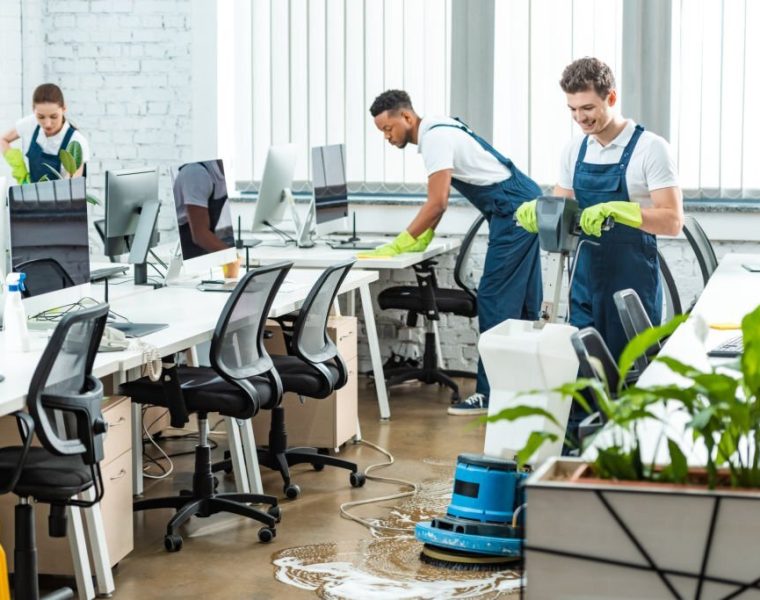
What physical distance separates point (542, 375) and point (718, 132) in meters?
3.49

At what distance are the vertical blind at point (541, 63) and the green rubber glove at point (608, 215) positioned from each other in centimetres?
230

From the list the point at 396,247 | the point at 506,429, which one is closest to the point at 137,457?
the point at 506,429

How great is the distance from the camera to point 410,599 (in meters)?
3.37

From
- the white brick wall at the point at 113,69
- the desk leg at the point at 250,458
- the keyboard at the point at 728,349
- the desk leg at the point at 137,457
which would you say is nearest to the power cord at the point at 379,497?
the desk leg at the point at 250,458

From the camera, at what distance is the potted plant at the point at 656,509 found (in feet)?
5.11

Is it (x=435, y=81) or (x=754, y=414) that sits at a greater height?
(x=435, y=81)

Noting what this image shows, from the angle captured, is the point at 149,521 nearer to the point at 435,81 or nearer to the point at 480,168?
the point at 480,168

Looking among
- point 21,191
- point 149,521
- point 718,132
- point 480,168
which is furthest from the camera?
point 718,132

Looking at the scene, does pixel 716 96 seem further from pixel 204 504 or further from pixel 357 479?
pixel 204 504

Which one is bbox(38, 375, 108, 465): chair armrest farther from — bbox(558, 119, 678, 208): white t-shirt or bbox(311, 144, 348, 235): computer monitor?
bbox(311, 144, 348, 235): computer monitor

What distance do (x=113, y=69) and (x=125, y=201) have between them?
248 centimetres

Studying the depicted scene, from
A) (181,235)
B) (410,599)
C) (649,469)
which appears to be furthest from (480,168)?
(649,469)

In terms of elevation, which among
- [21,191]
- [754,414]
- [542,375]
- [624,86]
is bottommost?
[542,375]

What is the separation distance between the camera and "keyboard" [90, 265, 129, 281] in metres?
5.13
